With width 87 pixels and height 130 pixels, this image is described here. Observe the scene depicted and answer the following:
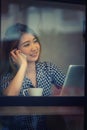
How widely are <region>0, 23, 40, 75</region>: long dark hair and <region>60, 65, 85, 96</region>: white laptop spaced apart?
534 mm

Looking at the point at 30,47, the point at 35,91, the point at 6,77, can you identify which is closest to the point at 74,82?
the point at 35,91

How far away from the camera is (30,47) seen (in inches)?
147

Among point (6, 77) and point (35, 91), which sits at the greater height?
point (6, 77)

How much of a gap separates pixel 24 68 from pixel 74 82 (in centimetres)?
50

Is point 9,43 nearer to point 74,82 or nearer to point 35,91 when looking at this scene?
point 35,91

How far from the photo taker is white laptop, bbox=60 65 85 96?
3797mm

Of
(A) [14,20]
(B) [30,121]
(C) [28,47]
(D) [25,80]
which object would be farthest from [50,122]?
(A) [14,20]

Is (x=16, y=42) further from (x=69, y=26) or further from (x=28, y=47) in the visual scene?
(x=69, y=26)

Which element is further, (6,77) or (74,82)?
(74,82)

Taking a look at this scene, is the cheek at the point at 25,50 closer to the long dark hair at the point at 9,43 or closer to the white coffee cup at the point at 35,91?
the long dark hair at the point at 9,43

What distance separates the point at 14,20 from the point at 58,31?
0.43 metres

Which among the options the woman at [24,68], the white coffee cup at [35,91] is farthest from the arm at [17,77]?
the white coffee cup at [35,91]

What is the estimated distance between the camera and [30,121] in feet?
12.2

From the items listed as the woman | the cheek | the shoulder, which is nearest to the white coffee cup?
the woman
